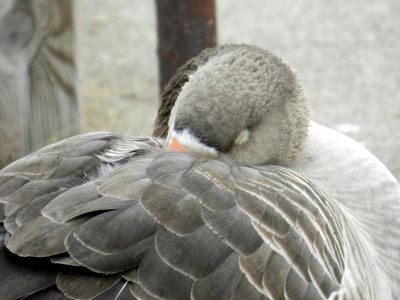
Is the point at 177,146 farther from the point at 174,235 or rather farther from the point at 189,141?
the point at 174,235

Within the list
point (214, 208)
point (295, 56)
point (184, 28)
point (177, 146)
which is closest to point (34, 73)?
point (184, 28)

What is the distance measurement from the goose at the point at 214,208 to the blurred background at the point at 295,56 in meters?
2.55

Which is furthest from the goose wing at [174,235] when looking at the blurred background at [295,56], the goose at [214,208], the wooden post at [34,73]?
the blurred background at [295,56]

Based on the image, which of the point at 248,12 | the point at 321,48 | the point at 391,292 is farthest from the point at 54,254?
the point at 248,12

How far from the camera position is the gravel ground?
6.82m

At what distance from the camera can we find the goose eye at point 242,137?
3332 mm

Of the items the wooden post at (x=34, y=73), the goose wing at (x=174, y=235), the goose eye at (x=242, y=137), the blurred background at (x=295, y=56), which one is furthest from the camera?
the blurred background at (x=295, y=56)

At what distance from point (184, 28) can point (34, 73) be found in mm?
836

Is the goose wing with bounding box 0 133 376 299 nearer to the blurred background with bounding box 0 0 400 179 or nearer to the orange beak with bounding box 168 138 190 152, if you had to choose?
the orange beak with bounding box 168 138 190 152

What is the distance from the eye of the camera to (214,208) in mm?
2943

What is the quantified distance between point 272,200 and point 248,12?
215 inches

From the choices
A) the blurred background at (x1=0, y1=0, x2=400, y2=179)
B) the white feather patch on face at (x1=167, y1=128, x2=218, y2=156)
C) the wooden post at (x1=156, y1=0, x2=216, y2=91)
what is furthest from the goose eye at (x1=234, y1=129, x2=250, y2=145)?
the blurred background at (x1=0, y1=0, x2=400, y2=179)

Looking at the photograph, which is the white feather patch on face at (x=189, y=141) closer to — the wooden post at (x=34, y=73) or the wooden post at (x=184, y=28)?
the wooden post at (x=184, y=28)

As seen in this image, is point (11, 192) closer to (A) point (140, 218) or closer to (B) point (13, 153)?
(A) point (140, 218)
